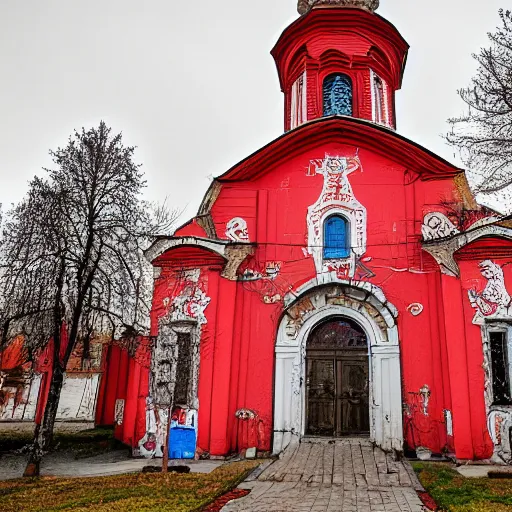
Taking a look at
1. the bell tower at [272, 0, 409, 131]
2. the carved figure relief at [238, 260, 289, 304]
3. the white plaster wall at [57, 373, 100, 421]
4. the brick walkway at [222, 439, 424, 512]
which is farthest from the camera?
the white plaster wall at [57, 373, 100, 421]

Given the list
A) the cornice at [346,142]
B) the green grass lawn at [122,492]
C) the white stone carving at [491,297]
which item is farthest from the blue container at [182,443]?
the white stone carving at [491,297]

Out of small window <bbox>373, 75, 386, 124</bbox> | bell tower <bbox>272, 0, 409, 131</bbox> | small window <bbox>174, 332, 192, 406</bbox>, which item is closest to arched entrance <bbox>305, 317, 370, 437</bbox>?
small window <bbox>174, 332, 192, 406</bbox>

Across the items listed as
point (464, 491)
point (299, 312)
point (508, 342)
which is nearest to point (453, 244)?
point (508, 342)

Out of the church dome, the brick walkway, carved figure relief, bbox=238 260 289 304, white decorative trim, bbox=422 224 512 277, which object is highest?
the church dome

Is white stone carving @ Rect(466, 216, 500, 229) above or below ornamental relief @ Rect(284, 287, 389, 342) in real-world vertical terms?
above

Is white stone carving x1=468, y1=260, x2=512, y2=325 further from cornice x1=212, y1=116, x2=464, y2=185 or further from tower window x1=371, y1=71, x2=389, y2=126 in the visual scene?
tower window x1=371, y1=71, x2=389, y2=126

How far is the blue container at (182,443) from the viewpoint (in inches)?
482

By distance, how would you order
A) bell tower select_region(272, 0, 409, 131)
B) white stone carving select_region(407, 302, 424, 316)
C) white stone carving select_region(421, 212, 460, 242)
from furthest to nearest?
bell tower select_region(272, 0, 409, 131) < white stone carving select_region(421, 212, 460, 242) < white stone carving select_region(407, 302, 424, 316)

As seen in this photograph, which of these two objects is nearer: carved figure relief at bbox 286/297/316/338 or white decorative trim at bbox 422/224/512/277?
white decorative trim at bbox 422/224/512/277

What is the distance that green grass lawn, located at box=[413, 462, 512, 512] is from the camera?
7.20 m

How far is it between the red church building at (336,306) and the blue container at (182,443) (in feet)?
0.23

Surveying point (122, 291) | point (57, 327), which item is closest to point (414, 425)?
point (122, 291)

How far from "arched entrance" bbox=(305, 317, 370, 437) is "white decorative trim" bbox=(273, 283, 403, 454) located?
37cm

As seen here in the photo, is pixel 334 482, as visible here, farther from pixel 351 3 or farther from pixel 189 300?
pixel 351 3
